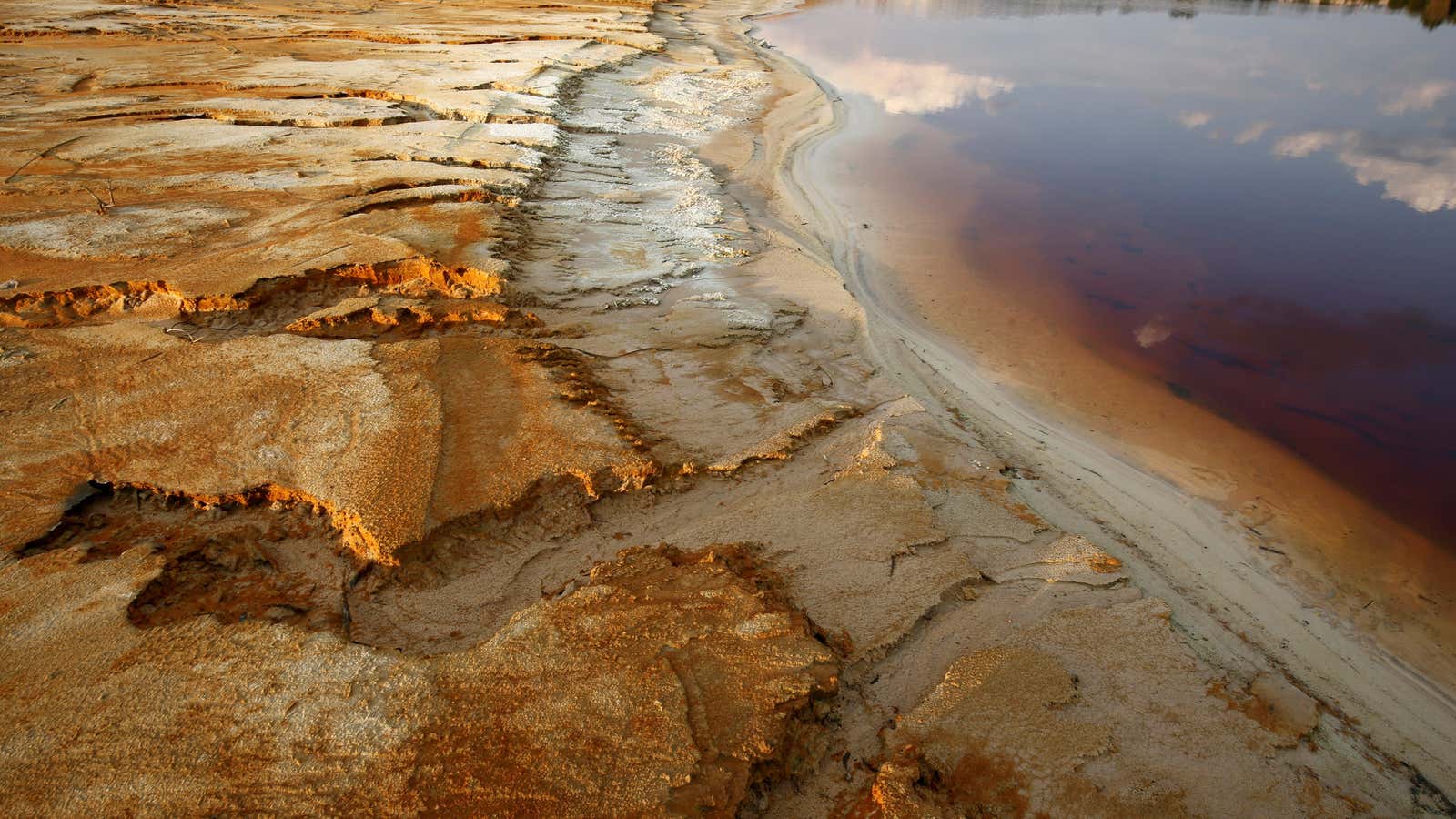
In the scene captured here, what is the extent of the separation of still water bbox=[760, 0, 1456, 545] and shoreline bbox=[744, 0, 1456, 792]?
1.52m

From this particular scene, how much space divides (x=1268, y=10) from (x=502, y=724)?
4464 cm

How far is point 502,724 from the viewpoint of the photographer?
2207mm

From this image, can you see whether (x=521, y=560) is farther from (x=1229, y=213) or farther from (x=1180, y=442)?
(x=1229, y=213)

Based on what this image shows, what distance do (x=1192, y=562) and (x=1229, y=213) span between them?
762 cm

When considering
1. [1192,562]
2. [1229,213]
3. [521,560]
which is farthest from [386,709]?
[1229,213]

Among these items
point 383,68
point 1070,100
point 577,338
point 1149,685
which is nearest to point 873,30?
point 1070,100

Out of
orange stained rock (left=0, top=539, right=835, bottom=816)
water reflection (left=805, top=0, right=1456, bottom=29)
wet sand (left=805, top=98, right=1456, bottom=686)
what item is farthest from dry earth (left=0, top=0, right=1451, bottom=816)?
water reflection (left=805, top=0, right=1456, bottom=29)

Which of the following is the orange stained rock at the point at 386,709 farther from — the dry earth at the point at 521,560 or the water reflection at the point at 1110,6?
the water reflection at the point at 1110,6

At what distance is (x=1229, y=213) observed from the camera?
918 centimetres

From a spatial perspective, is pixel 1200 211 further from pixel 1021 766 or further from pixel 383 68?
pixel 383 68

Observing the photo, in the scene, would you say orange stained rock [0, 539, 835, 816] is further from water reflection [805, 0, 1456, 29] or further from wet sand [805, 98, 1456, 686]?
water reflection [805, 0, 1456, 29]

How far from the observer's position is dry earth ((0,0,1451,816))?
2.19 m

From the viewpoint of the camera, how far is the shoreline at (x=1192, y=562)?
3.12 m

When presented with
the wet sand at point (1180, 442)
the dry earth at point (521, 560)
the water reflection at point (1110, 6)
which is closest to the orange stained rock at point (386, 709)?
the dry earth at point (521, 560)
